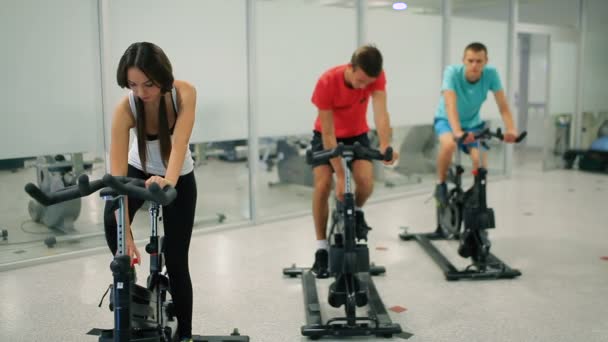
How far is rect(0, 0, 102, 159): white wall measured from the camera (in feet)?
12.5

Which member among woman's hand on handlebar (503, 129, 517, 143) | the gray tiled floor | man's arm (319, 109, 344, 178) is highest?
man's arm (319, 109, 344, 178)

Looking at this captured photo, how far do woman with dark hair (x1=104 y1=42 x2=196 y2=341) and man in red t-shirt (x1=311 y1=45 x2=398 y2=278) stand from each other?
99cm

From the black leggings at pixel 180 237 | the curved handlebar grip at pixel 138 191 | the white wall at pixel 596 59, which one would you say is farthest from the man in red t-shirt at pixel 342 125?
the white wall at pixel 596 59

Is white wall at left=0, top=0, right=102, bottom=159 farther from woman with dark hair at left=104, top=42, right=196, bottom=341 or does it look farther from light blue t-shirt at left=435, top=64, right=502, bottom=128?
light blue t-shirt at left=435, top=64, right=502, bottom=128

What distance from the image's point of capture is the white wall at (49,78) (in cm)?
381

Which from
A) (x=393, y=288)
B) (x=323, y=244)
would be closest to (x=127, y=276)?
(x=323, y=244)

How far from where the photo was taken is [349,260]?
273 cm

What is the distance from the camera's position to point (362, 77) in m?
2.77

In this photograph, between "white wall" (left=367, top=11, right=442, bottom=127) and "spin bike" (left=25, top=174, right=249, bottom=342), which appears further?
"white wall" (left=367, top=11, right=442, bottom=127)

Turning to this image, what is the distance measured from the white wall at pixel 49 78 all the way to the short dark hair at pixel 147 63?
7.65 feet

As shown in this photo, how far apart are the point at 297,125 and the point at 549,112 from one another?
4374 mm

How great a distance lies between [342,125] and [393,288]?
1.06 meters

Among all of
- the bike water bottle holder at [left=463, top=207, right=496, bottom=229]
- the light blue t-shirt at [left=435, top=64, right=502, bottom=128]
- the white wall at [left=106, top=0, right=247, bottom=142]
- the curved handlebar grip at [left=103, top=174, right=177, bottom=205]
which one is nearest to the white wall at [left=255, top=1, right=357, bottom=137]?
the white wall at [left=106, top=0, right=247, bottom=142]

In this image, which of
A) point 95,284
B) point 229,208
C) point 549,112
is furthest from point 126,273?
point 549,112
